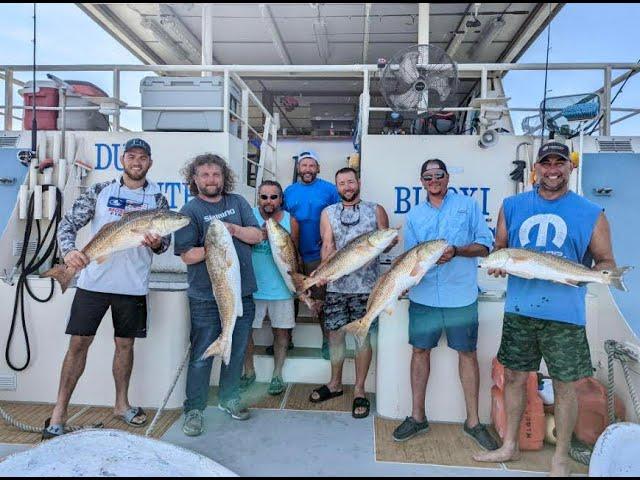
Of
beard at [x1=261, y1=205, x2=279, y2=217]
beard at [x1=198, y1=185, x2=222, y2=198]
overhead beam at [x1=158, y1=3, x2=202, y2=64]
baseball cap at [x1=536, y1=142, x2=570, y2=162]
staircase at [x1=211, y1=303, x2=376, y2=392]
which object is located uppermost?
overhead beam at [x1=158, y1=3, x2=202, y2=64]

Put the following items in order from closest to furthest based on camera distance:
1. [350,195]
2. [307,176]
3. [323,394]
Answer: [350,195]
[323,394]
[307,176]

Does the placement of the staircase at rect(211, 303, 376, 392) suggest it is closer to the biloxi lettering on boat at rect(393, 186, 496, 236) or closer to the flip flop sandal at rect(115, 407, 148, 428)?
the flip flop sandal at rect(115, 407, 148, 428)

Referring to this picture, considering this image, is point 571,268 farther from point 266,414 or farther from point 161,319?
point 161,319

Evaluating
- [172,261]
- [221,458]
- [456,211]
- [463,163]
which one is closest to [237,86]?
[172,261]

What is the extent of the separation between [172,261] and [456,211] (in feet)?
9.62

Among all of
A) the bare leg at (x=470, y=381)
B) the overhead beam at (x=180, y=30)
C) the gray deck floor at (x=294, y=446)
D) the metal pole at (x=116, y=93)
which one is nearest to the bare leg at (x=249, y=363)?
the gray deck floor at (x=294, y=446)

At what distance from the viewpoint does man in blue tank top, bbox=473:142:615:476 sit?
2.78 meters

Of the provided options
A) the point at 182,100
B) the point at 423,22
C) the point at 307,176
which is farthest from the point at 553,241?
the point at 423,22

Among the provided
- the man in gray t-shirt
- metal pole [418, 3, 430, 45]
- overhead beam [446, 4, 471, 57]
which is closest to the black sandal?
the man in gray t-shirt

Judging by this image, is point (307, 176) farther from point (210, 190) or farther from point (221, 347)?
point (221, 347)

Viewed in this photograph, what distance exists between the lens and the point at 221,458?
10.1 ft

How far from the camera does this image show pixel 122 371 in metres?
3.58

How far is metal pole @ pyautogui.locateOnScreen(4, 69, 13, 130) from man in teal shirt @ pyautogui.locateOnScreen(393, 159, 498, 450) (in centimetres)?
502

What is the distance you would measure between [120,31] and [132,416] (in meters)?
7.70
